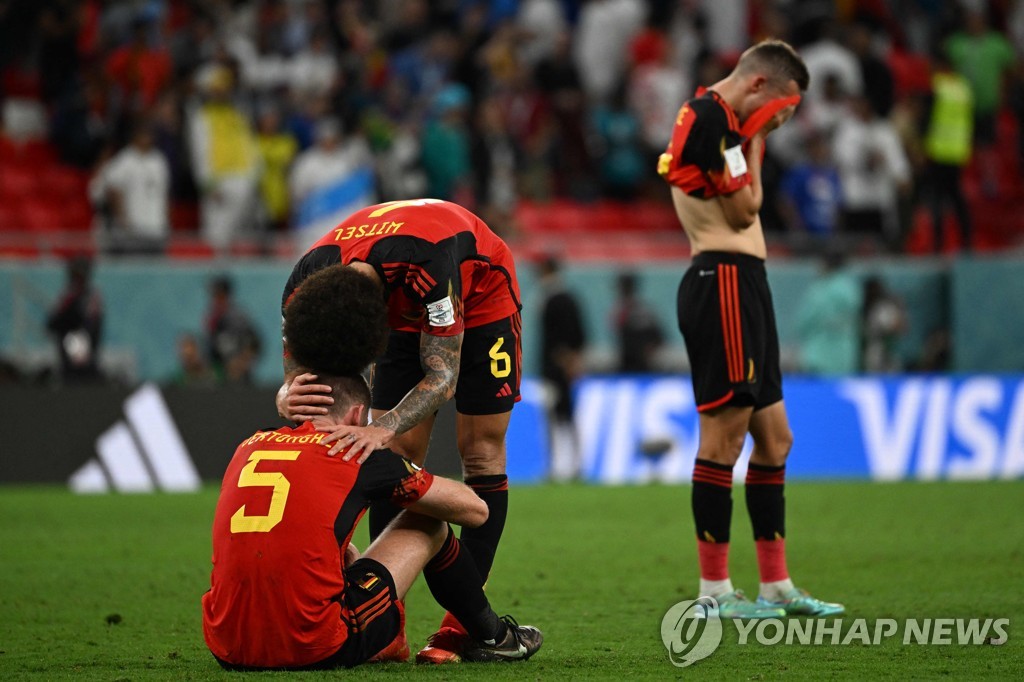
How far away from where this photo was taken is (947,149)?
60.2 feet

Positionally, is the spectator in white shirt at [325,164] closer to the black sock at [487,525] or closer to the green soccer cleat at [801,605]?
the green soccer cleat at [801,605]

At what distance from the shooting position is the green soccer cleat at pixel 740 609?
652cm

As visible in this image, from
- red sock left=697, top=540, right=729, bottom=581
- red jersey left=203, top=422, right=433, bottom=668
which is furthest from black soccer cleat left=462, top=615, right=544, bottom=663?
red sock left=697, top=540, right=729, bottom=581

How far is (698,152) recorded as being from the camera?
6.71 meters

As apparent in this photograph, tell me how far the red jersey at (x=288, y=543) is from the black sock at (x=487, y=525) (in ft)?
2.87

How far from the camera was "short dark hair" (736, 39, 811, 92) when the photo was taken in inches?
271

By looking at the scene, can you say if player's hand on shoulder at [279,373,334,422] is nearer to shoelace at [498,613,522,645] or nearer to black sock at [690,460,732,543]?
shoelace at [498,613,522,645]

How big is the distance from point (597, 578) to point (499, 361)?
2.43 m

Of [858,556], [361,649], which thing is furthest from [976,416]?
[361,649]

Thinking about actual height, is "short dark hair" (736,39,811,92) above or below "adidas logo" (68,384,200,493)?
above

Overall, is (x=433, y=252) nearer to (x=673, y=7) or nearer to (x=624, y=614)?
(x=624, y=614)

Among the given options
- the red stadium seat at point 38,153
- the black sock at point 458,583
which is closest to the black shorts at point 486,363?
the black sock at point 458,583

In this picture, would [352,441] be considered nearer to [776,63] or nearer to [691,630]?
[691,630]

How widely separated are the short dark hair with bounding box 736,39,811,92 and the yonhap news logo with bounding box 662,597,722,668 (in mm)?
2416
